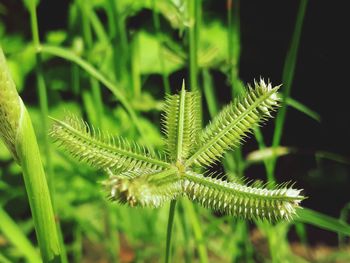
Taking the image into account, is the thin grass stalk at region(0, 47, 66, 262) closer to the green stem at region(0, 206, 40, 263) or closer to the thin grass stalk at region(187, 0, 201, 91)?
the green stem at region(0, 206, 40, 263)

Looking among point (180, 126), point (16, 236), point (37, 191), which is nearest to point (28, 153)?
point (37, 191)

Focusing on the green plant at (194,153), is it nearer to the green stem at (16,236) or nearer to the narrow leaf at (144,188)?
the narrow leaf at (144,188)

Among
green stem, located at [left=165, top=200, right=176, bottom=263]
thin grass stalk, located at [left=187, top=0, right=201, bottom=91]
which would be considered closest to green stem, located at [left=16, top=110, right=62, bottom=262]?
green stem, located at [left=165, top=200, right=176, bottom=263]

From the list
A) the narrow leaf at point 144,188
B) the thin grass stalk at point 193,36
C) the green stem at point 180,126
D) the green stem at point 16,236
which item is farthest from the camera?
the thin grass stalk at point 193,36

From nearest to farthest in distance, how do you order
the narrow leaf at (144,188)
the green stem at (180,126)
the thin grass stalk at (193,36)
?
the narrow leaf at (144,188) < the green stem at (180,126) < the thin grass stalk at (193,36)

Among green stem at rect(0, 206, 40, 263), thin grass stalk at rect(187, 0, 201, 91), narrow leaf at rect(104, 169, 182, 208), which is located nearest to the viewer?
narrow leaf at rect(104, 169, 182, 208)

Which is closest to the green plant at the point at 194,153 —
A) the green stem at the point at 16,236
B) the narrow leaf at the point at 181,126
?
the narrow leaf at the point at 181,126
